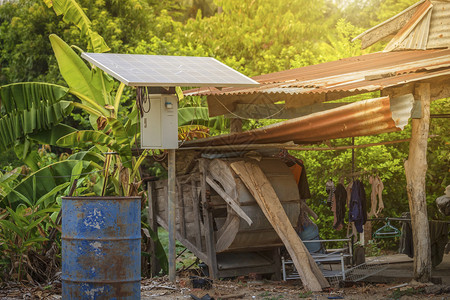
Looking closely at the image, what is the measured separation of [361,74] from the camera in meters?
10.3

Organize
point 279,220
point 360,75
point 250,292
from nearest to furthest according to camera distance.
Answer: point 250,292, point 279,220, point 360,75

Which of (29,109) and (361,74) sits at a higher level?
(361,74)

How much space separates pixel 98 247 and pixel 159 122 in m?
2.39

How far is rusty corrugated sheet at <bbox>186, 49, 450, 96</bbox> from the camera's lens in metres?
8.96

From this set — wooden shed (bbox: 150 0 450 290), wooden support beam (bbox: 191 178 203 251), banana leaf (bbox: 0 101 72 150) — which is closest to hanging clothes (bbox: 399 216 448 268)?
wooden shed (bbox: 150 0 450 290)

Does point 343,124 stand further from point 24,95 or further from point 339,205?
point 24,95

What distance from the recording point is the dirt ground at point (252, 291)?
355 inches

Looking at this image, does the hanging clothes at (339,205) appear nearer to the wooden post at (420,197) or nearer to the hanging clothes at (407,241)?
the hanging clothes at (407,241)

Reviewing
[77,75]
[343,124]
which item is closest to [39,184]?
[77,75]

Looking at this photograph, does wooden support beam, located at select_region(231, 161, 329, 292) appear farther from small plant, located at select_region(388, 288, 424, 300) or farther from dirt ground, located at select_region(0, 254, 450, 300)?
small plant, located at select_region(388, 288, 424, 300)

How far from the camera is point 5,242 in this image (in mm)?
9820

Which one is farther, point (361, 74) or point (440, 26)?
point (440, 26)

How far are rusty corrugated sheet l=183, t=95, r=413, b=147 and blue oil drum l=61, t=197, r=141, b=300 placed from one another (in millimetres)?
2627

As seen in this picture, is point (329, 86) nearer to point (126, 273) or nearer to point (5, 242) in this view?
point (126, 273)
